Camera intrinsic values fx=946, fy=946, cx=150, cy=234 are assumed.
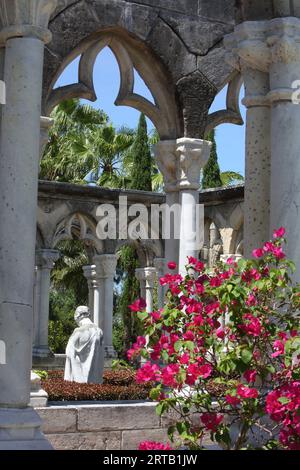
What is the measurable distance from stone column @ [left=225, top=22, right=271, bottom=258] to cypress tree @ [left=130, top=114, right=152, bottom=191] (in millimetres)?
19280

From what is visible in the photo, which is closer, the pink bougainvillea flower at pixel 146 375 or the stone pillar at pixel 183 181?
the pink bougainvillea flower at pixel 146 375

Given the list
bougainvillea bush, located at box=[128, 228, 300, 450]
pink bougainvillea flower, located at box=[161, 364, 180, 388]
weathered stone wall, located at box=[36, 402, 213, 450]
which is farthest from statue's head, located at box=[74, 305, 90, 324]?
pink bougainvillea flower, located at box=[161, 364, 180, 388]

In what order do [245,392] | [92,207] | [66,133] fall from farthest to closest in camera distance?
[66,133] < [92,207] < [245,392]

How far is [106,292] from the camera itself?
18.9m

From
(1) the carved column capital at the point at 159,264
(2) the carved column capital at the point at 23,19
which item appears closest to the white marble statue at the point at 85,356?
(2) the carved column capital at the point at 23,19

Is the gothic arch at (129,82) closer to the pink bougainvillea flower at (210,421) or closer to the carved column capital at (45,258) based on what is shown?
the pink bougainvillea flower at (210,421)

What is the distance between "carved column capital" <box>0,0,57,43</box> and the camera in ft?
19.2

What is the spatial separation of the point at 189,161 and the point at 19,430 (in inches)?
221

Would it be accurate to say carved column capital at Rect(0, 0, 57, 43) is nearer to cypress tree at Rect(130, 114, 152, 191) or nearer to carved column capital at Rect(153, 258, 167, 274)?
carved column capital at Rect(153, 258, 167, 274)

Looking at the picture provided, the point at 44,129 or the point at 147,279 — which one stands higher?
the point at 44,129

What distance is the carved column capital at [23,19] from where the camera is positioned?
587 cm

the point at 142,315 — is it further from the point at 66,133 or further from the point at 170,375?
the point at 66,133

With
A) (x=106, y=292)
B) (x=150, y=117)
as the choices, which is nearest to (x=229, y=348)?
(x=150, y=117)

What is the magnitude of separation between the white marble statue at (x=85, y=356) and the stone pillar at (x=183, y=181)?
4.04 ft
